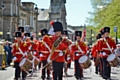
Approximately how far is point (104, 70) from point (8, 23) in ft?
176

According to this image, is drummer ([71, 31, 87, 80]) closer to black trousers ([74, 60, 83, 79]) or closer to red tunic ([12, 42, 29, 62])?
black trousers ([74, 60, 83, 79])

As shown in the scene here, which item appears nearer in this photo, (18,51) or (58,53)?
(58,53)

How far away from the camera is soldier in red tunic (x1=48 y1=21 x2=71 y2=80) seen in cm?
1227

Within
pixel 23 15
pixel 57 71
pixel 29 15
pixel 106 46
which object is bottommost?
pixel 29 15

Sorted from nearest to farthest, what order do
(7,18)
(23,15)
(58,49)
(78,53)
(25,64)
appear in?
(58,49) → (25,64) → (78,53) → (7,18) → (23,15)

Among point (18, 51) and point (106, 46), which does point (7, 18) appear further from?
point (106, 46)

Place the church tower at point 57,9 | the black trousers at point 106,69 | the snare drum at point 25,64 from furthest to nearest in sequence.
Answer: the church tower at point 57,9, the black trousers at point 106,69, the snare drum at point 25,64

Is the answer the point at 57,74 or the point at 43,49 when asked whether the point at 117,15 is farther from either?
the point at 57,74

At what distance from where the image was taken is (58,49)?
490 inches

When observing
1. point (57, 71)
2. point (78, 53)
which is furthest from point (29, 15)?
point (57, 71)

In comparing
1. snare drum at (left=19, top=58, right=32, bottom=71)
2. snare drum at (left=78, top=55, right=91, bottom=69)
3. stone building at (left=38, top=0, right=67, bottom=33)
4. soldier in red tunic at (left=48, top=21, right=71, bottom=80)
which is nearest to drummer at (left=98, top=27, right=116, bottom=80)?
snare drum at (left=78, top=55, right=91, bottom=69)

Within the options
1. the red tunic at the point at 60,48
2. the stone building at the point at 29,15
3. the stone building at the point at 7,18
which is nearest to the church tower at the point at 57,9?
the stone building at the point at 29,15

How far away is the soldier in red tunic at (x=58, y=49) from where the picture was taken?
1227 centimetres

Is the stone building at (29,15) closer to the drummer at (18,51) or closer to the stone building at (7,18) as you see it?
the stone building at (7,18)
